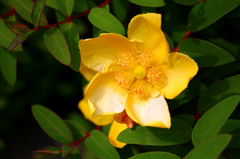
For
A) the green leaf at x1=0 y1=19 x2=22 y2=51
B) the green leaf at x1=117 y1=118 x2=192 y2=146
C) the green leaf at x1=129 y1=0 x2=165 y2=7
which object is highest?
the green leaf at x1=129 y1=0 x2=165 y2=7

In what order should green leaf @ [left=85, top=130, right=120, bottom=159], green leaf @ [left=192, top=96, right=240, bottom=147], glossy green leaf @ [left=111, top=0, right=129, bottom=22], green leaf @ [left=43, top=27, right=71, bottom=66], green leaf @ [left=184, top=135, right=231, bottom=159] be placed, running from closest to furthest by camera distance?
1. green leaf @ [left=184, top=135, right=231, bottom=159]
2. green leaf @ [left=192, top=96, right=240, bottom=147]
3. green leaf @ [left=43, top=27, right=71, bottom=66]
4. green leaf @ [left=85, top=130, right=120, bottom=159]
5. glossy green leaf @ [left=111, top=0, right=129, bottom=22]

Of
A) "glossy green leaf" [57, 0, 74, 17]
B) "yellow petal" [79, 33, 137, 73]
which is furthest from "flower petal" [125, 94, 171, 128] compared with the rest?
"glossy green leaf" [57, 0, 74, 17]

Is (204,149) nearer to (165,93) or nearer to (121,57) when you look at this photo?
(165,93)

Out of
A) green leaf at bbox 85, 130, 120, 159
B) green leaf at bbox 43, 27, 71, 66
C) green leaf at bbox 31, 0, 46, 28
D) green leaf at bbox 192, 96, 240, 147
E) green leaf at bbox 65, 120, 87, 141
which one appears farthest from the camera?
green leaf at bbox 65, 120, 87, 141

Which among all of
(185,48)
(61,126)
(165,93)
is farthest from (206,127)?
(61,126)

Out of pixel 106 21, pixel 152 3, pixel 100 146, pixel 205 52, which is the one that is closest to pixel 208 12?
pixel 205 52

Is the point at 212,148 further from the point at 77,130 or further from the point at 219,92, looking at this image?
the point at 77,130

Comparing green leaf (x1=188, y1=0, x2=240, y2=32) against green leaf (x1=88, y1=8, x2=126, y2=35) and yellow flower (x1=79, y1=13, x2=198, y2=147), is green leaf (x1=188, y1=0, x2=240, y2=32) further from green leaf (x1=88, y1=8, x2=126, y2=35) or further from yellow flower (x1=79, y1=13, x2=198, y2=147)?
green leaf (x1=88, y1=8, x2=126, y2=35)
